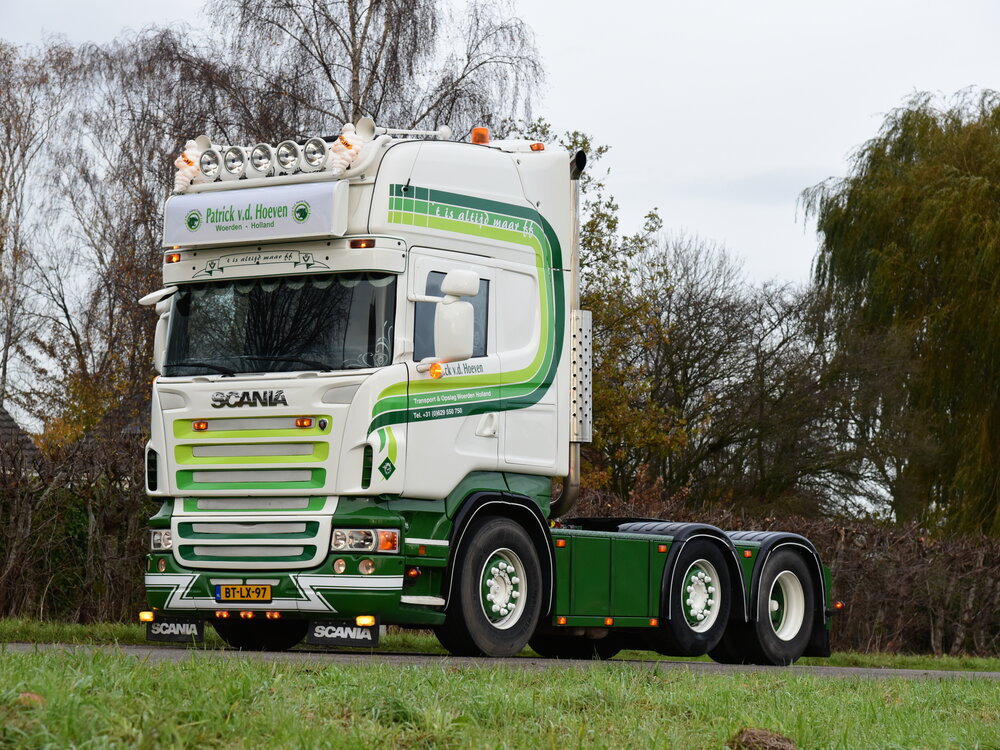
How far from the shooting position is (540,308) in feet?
43.3

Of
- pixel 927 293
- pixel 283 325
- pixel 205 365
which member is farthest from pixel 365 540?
pixel 927 293

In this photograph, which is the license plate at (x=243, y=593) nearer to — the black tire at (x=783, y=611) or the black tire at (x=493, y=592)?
the black tire at (x=493, y=592)

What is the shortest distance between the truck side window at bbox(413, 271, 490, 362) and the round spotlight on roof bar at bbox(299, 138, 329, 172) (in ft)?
4.16

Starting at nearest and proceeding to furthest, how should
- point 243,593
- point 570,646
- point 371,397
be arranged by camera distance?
point 371,397 < point 243,593 < point 570,646

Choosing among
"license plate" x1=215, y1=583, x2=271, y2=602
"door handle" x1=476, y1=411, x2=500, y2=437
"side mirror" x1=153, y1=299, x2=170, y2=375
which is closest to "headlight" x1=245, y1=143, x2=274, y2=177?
"side mirror" x1=153, y1=299, x2=170, y2=375

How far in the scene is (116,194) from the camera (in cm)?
3769

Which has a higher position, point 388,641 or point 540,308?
point 540,308

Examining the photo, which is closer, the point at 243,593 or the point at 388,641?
the point at 243,593

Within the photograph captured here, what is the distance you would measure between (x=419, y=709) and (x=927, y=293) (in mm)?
27441

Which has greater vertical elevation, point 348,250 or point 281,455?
point 348,250

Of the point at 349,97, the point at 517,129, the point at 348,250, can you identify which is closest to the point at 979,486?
the point at 517,129

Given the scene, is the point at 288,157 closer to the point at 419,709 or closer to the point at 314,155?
the point at 314,155

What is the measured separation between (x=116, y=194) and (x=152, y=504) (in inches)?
909

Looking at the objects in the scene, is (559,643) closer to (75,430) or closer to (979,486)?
(979,486)
